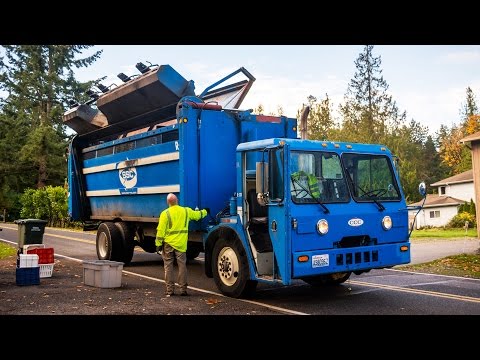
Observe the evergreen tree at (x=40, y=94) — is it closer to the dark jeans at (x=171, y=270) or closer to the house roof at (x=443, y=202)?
the house roof at (x=443, y=202)

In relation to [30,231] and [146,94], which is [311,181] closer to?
[146,94]

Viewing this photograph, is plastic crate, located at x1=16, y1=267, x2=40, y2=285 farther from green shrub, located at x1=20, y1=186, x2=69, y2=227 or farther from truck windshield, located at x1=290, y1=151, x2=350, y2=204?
green shrub, located at x1=20, y1=186, x2=69, y2=227

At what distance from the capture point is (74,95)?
4875 cm

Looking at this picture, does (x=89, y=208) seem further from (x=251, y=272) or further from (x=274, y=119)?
(x=251, y=272)

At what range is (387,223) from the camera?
8133mm

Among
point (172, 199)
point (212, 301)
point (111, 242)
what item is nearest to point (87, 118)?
point (111, 242)

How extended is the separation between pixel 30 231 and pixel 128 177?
9.88 feet

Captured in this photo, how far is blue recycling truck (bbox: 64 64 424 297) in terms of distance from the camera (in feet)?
24.5

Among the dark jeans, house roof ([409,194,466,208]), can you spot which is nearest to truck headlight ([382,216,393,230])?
the dark jeans

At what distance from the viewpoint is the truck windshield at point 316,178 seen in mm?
7531

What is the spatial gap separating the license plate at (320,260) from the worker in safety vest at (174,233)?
2164 millimetres

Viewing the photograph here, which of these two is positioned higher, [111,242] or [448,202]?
[448,202]

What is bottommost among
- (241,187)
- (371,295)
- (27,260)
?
(371,295)

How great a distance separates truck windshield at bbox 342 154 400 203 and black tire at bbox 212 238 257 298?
6.35ft
